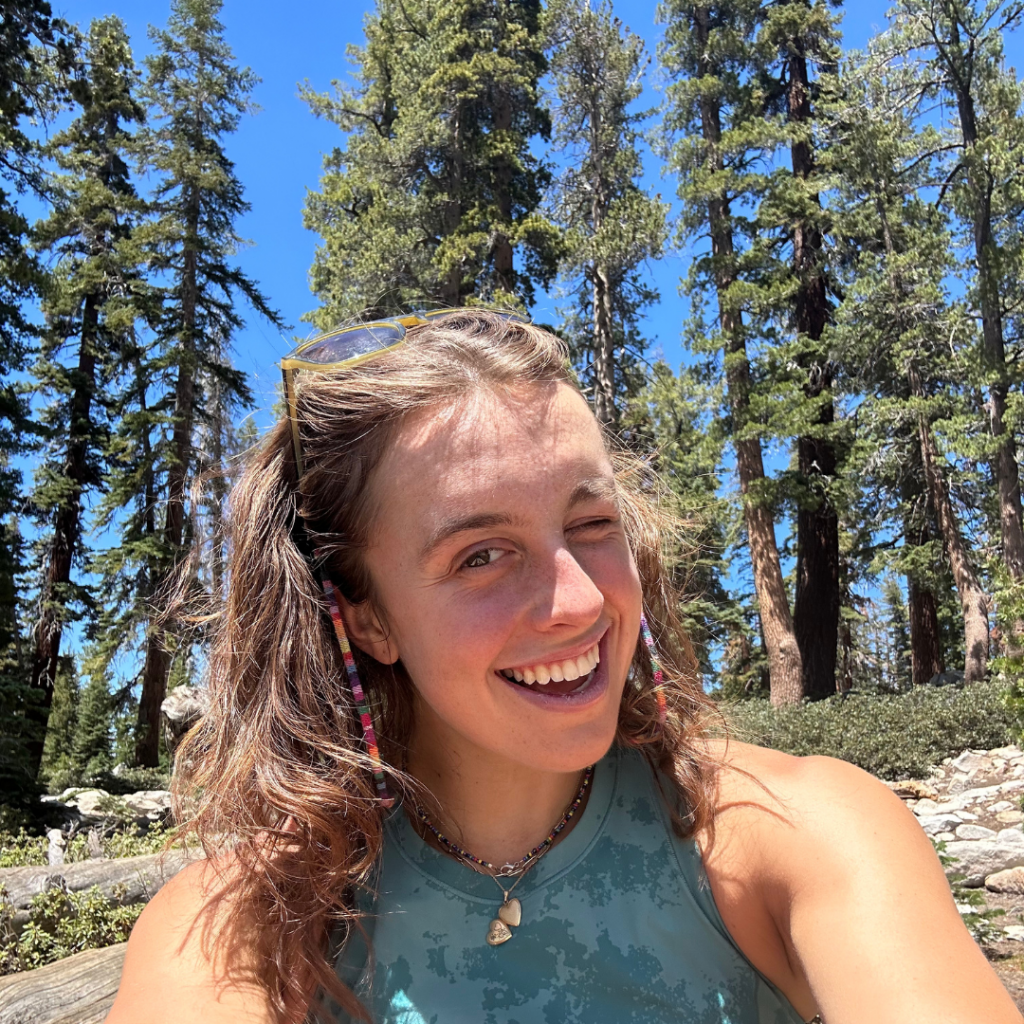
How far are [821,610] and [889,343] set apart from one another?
518 cm

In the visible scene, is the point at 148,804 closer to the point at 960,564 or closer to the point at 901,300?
the point at 960,564

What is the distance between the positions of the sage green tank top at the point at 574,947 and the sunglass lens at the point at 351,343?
0.91 metres

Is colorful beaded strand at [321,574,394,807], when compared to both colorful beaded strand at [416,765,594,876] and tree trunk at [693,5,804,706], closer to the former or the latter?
colorful beaded strand at [416,765,594,876]

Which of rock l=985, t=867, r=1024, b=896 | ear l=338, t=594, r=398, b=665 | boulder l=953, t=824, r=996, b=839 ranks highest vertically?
ear l=338, t=594, r=398, b=665

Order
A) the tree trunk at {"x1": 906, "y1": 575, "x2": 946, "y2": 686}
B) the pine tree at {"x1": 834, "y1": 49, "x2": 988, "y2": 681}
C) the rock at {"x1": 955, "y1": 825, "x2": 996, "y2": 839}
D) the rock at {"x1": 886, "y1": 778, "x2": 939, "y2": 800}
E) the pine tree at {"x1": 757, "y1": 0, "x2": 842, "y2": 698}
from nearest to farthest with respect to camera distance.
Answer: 1. the rock at {"x1": 955, "y1": 825, "x2": 996, "y2": 839}
2. the rock at {"x1": 886, "y1": 778, "x2": 939, "y2": 800}
3. the pine tree at {"x1": 834, "y1": 49, "x2": 988, "y2": 681}
4. the pine tree at {"x1": 757, "y1": 0, "x2": 842, "y2": 698}
5. the tree trunk at {"x1": 906, "y1": 575, "x2": 946, "y2": 686}

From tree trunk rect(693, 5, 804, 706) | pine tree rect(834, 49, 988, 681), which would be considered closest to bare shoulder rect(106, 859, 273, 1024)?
tree trunk rect(693, 5, 804, 706)

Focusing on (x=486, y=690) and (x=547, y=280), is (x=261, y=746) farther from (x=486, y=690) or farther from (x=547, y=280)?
(x=547, y=280)

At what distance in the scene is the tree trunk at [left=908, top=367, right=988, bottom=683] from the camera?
14047 mm

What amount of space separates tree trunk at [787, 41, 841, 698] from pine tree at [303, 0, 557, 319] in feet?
17.2

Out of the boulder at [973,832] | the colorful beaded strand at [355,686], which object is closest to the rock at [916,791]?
the boulder at [973,832]

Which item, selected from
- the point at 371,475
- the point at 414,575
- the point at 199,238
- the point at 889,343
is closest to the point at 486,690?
the point at 414,575

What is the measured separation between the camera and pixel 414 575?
1.38m

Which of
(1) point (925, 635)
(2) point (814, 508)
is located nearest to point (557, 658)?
(2) point (814, 508)

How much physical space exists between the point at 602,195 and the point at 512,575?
18.0 m
